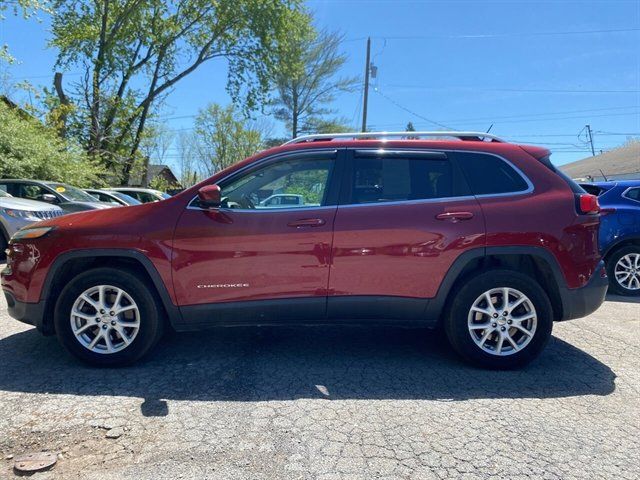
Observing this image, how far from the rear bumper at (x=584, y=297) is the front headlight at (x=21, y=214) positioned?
9032mm

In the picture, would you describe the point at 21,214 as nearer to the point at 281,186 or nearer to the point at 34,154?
the point at 281,186

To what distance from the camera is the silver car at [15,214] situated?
27.5 feet

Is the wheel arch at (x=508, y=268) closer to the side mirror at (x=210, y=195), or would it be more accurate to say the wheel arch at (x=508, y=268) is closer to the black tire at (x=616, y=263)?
the side mirror at (x=210, y=195)

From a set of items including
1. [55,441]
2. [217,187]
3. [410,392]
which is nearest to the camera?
[55,441]

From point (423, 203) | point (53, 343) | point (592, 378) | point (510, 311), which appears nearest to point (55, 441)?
point (53, 343)

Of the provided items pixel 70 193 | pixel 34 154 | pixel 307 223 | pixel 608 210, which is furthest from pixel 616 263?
pixel 34 154

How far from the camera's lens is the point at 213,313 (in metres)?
3.64

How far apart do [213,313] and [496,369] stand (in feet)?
7.65

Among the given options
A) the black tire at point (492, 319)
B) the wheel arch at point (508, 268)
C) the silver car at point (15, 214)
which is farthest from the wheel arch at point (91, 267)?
the silver car at point (15, 214)

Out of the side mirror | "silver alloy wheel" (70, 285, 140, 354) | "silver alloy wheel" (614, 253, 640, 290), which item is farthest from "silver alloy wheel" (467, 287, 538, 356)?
"silver alloy wheel" (614, 253, 640, 290)

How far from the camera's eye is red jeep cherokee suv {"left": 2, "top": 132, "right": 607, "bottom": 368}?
3.58 meters

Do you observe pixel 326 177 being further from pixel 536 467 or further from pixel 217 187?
pixel 536 467

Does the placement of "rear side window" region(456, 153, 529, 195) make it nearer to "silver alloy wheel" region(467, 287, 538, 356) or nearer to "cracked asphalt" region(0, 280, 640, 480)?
"silver alloy wheel" region(467, 287, 538, 356)

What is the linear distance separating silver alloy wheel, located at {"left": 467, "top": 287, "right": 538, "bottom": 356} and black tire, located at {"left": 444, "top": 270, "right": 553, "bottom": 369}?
0.01 m
